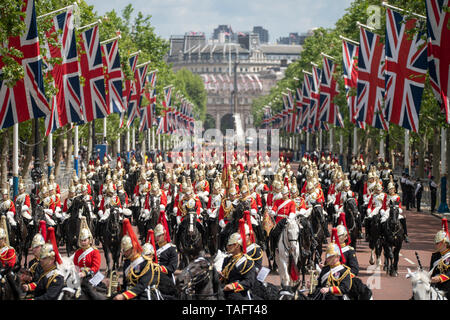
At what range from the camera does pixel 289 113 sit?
84438 mm

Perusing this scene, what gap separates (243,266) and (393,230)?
9051 millimetres

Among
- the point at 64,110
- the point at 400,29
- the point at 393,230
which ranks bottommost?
the point at 393,230

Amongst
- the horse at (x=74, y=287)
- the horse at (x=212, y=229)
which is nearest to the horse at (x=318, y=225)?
the horse at (x=212, y=229)

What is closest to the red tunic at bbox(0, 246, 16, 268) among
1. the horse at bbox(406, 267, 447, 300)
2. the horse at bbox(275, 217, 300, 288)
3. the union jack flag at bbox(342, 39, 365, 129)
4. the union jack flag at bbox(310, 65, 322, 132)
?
the horse at bbox(275, 217, 300, 288)

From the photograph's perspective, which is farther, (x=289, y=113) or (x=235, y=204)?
(x=289, y=113)

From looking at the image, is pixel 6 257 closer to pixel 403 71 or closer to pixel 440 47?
pixel 440 47

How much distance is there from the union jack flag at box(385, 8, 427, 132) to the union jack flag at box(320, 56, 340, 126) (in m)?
19.8

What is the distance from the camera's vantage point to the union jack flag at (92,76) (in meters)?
33.7

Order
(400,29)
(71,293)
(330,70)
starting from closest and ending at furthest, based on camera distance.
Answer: (71,293)
(400,29)
(330,70)

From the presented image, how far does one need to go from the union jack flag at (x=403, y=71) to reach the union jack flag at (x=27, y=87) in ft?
35.6

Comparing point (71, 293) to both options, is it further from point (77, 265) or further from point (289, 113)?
point (289, 113)

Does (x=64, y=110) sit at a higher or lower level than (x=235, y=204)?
higher

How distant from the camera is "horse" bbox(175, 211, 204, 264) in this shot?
782 inches
